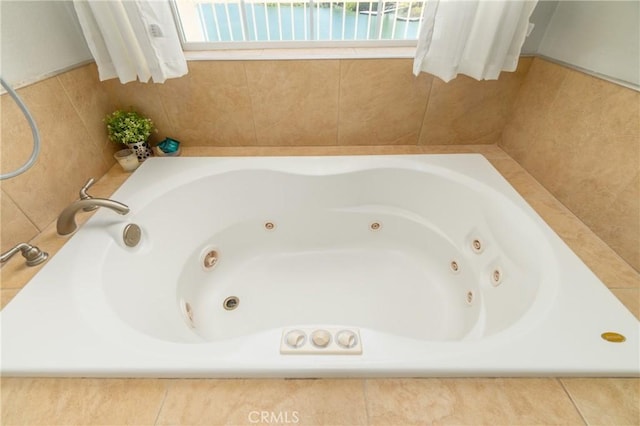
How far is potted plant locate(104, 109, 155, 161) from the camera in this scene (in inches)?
44.4

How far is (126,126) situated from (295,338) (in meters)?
1.13

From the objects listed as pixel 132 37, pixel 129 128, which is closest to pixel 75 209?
pixel 129 128

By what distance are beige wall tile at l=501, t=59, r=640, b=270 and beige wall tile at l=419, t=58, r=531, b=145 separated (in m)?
0.08

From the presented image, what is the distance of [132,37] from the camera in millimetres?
912

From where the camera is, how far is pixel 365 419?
1.75 ft

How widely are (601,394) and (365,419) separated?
50 centimetres

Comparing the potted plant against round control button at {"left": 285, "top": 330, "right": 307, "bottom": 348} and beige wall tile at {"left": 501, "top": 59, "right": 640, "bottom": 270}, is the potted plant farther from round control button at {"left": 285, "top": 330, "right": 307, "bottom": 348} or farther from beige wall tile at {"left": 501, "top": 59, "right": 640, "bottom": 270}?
beige wall tile at {"left": 501, "top": 59, "right": 640, "bottom": 270}

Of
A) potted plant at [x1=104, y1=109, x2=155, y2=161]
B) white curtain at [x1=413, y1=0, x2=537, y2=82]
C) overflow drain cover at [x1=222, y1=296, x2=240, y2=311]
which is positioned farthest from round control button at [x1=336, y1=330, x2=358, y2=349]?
potted plant at [x1=104, y1=109, x2=155, y2=161]

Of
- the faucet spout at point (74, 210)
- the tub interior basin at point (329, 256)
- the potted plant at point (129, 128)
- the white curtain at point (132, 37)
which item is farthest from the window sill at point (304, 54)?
the faucet spout at point (74, 210)

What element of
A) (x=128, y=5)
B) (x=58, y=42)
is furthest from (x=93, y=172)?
(x=128, y=5)

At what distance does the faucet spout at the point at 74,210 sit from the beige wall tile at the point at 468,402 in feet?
3.02

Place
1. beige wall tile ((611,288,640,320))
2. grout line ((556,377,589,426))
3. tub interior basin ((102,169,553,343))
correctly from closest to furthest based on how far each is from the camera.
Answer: grout line ((556,377,589,426)), beige wall tile ((611,288,640,320)), tub interior basin ((102,169,553,343))

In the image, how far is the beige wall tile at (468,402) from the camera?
53cm

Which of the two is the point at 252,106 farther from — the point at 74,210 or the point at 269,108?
the point at 74,210
